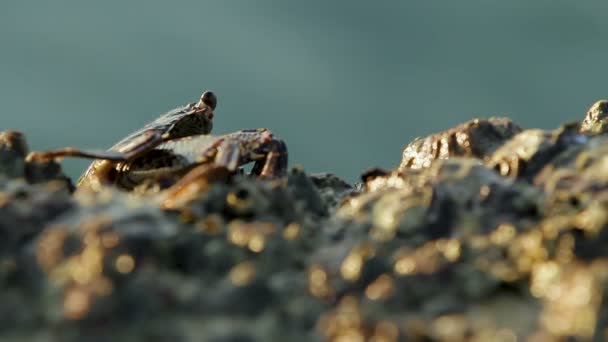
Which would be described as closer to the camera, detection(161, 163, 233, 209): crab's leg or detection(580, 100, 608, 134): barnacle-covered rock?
detection(161, 163, 233, 209): crab's leg

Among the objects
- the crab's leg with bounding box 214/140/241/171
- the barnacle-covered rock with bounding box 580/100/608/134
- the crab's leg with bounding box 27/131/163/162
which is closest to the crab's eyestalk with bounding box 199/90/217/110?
the crab's leg with bounding box 27/131/163/162

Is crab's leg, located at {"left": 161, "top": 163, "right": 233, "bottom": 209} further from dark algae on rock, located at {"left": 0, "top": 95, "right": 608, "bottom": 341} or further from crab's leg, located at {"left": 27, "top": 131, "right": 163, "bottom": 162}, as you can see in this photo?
crab's leg, located at {"left": 27, "top": 131, "right": 163, "bottom": 162}

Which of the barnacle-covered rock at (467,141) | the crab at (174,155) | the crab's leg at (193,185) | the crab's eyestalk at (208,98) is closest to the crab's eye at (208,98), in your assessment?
the crab's eyestalk at (208,98)

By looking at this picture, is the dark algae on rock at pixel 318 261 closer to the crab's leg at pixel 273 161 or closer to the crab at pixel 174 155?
the crab at pixel 174 155

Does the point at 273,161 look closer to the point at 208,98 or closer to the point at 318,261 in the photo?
the point at 208,98

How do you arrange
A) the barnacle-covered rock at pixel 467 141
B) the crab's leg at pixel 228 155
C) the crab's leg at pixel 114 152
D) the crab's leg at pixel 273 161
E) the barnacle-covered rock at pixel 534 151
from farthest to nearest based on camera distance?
the crab's leg at pixel 273 161 < the barnacle-covered rock at pixel 467 141 < the crab's leg at pixel 114 152 < the crab's leg at pixel 228 155 < the barnacle-covered rock at pixel 534 151

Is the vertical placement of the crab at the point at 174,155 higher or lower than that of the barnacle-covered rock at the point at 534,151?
lower

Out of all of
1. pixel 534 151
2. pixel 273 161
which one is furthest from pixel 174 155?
pixel 534 151
